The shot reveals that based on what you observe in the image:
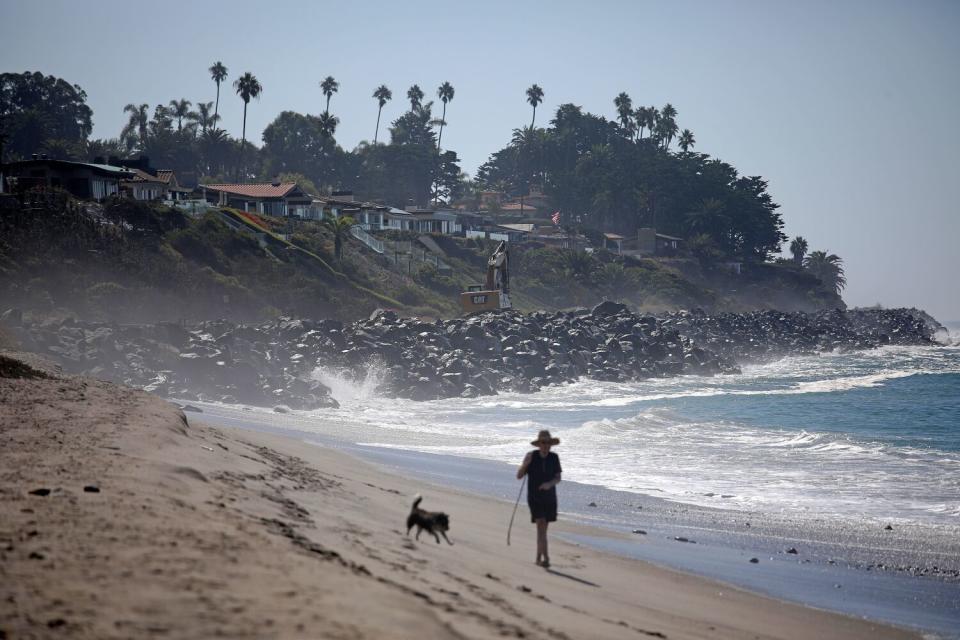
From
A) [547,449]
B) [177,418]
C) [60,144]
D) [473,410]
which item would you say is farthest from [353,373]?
[60,144]

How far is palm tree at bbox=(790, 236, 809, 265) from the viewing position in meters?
162

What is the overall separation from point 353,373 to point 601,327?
22.7 m

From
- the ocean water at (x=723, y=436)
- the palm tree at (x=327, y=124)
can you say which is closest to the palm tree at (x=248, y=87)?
the palm tree at (x=327, y=124)

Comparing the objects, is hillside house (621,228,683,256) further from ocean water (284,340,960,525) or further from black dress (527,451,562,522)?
black dress (527,451,562,522)

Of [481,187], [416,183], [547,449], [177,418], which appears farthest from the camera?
[481,187]

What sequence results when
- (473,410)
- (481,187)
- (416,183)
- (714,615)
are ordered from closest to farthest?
1. (714,615)
2. (473,410)
3. (416,183)
4. (481,187)

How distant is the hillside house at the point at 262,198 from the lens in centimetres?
7712

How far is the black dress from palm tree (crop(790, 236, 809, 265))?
162 metres

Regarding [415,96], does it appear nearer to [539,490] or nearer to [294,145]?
[294,145]

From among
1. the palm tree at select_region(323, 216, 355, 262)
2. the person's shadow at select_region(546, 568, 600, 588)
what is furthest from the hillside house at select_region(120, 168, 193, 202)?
the person's shadow at select_region(546, 568, 600, 588)

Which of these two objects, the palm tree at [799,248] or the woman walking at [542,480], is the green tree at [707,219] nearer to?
the palm tree at [799,248]

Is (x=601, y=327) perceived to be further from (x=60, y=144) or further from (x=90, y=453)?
(x=60, y=144)

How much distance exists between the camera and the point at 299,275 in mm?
58094

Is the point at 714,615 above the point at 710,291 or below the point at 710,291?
below
